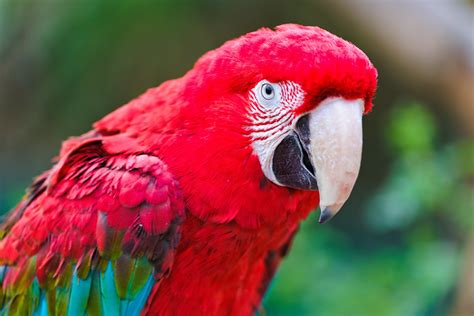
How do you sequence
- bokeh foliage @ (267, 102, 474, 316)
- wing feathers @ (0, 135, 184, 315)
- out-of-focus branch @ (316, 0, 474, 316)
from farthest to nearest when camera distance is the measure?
out-of-focus branch @ (316, 0, 474, 316)
bokeh foliage @ (267, 102, 474, 316)
wing feathers @ (0, 135, 184, 315)

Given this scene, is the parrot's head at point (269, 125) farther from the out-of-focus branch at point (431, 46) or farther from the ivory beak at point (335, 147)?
the out-of-focus branch at point (431, 46)

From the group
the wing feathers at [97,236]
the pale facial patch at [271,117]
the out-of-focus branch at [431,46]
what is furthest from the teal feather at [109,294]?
the out-of-focus branch at [431,46]

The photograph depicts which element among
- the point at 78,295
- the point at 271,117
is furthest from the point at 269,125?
the point at 78,295

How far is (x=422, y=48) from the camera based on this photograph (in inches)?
107

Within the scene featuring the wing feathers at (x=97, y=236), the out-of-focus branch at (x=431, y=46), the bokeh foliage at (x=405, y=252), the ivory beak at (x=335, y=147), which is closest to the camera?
the ivory beak at (x=335, y=147)

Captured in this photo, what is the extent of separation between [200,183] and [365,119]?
216cm

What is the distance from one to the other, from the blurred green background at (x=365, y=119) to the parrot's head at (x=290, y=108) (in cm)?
129

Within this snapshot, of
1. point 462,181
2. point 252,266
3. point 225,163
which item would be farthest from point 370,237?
point 225,163

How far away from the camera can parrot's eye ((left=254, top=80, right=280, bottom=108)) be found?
1.08m

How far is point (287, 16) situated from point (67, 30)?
44.1 inches

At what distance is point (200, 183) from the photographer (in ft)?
3.76

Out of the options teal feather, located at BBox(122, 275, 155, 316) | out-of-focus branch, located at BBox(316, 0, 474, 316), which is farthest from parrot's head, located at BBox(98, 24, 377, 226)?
out-of-focus branch, located at BBox(316, 0, 474, 316)

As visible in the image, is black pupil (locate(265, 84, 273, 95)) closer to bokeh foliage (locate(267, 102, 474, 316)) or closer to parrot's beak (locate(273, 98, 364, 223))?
parrot's beak (locate(273, 98, 364, 223))

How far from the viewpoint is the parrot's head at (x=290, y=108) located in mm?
1032
